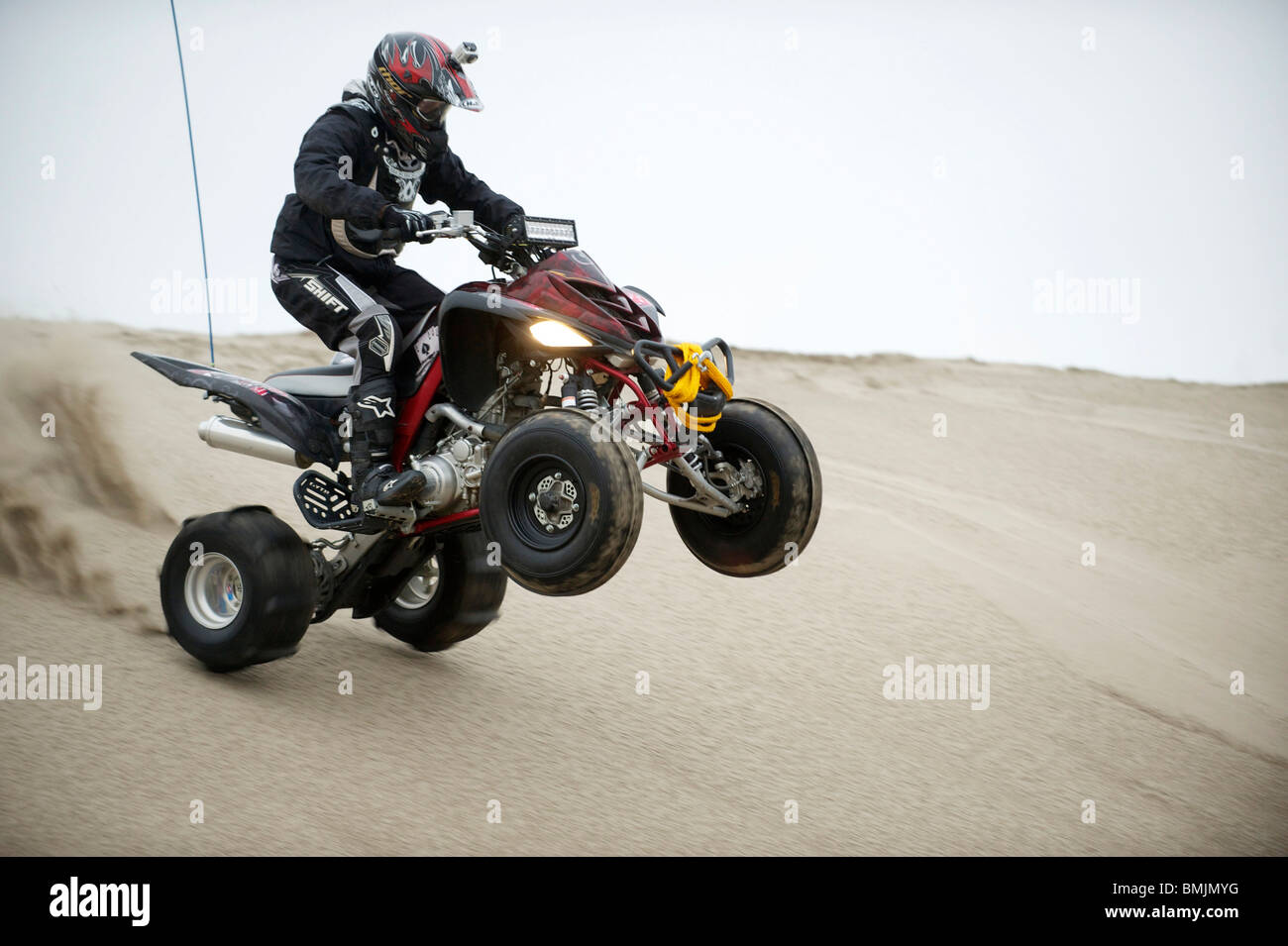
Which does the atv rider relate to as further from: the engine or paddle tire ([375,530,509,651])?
paddle tire ([375,530,509,651])

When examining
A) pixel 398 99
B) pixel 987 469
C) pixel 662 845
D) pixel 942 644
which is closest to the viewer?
pixel 662 845

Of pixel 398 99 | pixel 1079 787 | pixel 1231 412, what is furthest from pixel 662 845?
pixel 1231 412

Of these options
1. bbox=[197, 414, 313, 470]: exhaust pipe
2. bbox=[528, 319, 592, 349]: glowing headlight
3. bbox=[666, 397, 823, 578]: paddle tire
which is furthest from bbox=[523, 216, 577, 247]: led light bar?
bbox=[197, 414, 313, 470]: exhaust pipe

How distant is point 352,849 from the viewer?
461cm

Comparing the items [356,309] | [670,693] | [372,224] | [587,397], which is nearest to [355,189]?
[372,224]

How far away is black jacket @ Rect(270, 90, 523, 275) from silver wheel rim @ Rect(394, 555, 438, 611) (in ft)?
6.08

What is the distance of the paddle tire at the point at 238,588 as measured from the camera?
564 centimetres

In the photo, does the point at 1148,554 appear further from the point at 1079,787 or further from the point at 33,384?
the point at 33,384

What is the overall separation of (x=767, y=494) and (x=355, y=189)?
2.17 m

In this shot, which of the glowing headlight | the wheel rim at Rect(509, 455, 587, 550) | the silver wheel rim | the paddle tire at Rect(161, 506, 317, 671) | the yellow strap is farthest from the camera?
the silver wheel rim

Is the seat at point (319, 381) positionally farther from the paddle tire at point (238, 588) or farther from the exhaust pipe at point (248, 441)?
the paddle tire at point (238, 588)

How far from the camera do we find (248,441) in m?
5.95

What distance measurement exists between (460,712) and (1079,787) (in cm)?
322

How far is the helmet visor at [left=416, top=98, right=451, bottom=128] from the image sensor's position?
5496 millimetres
